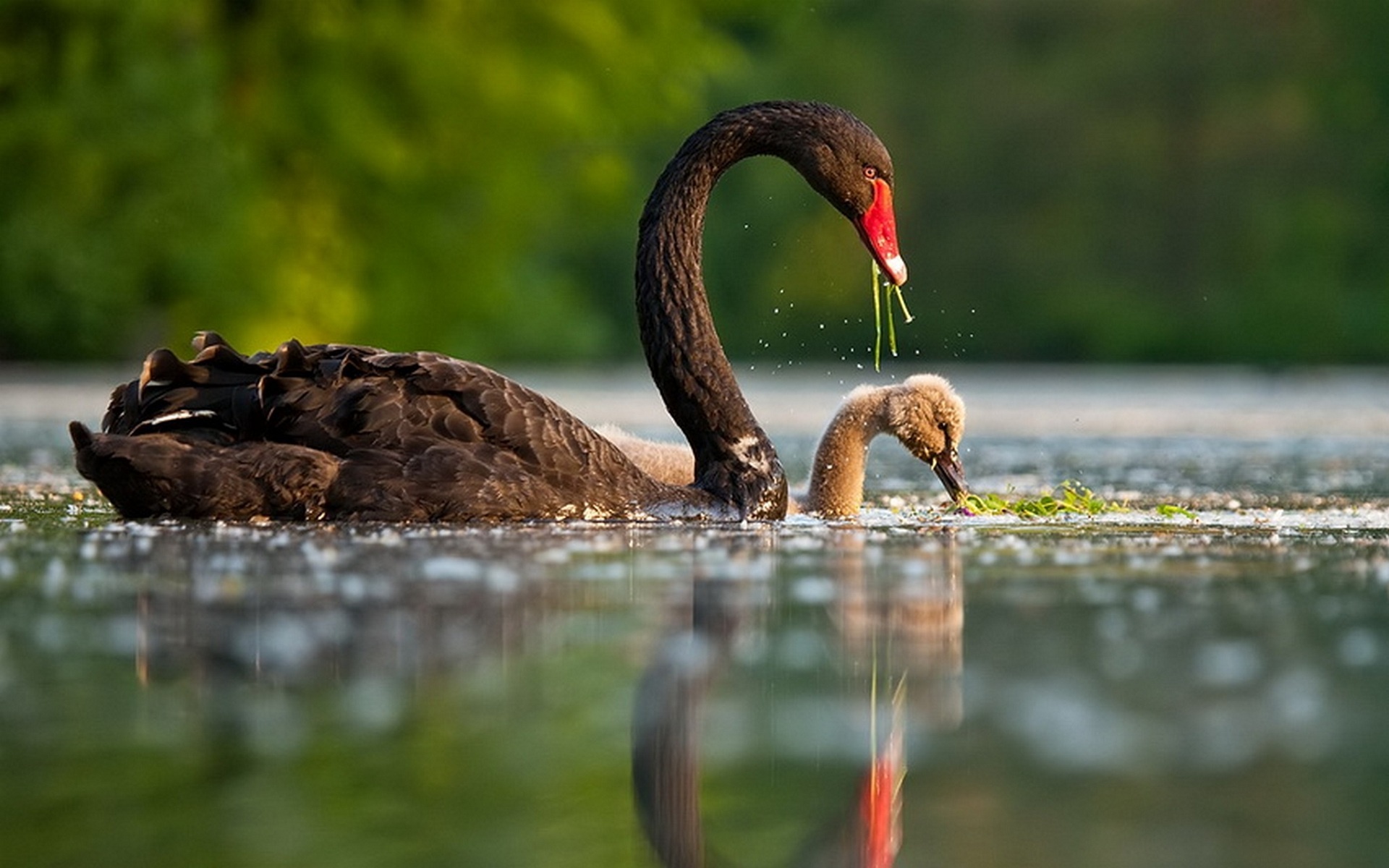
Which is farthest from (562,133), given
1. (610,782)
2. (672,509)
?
(610,782)

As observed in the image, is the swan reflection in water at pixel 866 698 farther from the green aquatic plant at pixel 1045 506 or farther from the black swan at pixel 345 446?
the green aquatic plant at pixel 1045 506

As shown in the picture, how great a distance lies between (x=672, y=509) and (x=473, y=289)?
56.2ft

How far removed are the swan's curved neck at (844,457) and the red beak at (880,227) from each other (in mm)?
677

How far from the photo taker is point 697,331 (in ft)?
21.3

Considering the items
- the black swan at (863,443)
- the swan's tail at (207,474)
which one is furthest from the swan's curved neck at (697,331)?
the swan's tail at (207,474)

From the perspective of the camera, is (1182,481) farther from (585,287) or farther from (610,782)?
(585,287)

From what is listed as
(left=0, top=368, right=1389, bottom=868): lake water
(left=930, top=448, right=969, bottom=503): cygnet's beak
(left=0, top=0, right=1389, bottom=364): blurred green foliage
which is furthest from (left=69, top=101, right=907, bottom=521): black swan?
(left=0, top=0, right=1389, bottom=364): blurred green foliage

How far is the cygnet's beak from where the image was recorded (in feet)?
22.4

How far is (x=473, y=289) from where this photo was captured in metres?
23.0

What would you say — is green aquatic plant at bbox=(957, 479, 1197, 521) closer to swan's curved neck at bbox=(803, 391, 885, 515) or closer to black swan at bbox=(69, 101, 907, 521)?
swan's curved neck at bbox=(803, 391, 885, 515)

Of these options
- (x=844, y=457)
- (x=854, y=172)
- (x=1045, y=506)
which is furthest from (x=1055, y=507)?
(x=854, y=172)

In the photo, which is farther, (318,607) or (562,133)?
(562,133)

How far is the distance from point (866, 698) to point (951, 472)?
368cm

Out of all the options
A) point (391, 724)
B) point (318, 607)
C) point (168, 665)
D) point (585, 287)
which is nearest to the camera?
point (391, 724)
